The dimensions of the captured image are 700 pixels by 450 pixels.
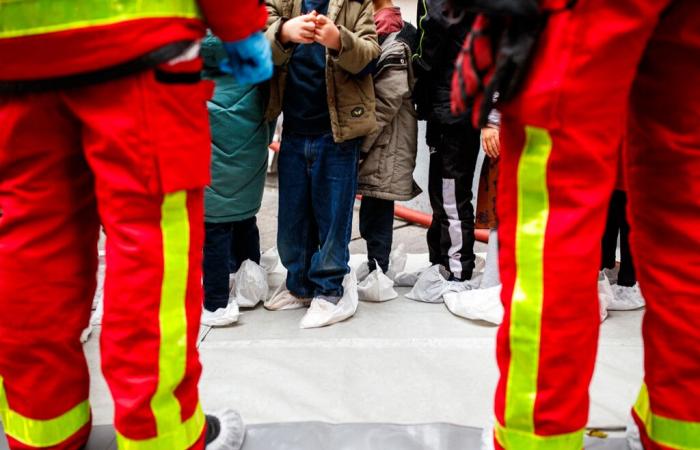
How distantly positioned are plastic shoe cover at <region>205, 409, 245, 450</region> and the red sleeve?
75cm

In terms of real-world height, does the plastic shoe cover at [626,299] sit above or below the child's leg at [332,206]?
below

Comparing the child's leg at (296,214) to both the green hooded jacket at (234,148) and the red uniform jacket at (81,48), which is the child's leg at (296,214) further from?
the red uniform jacket at (81,48)

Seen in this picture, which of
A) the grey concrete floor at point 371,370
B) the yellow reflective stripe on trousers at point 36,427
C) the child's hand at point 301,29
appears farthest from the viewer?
the child's hand at point 301,29

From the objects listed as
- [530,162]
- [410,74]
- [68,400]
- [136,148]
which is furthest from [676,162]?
[410,74]

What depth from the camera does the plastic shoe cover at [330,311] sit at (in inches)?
77.6

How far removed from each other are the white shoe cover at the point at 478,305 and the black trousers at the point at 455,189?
0.20 metres

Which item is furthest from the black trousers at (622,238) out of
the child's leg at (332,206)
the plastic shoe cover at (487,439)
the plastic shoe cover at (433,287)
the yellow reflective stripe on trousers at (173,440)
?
the yellow reflective stripe on trousers at (173,440)

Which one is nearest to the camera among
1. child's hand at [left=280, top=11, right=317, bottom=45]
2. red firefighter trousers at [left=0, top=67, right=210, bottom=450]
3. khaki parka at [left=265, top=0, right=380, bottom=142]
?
red firefighter trousers at [left=0, top=67, right=210, bottom=450]

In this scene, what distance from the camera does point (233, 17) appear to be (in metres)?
1.04

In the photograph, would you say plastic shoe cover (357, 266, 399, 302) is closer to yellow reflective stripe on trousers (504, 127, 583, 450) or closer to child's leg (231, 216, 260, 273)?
child's leg (231, 216, 260, 273)

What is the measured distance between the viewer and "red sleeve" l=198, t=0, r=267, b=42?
1.01 m

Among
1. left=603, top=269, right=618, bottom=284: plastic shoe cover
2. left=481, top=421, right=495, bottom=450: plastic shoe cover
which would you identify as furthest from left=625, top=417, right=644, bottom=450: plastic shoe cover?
left=603, top=269, right=618, bottom=284: plastic shoe cover

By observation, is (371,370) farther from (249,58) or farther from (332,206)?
(249,58)

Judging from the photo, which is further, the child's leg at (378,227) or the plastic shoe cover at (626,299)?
the child's leg at (378,227)
